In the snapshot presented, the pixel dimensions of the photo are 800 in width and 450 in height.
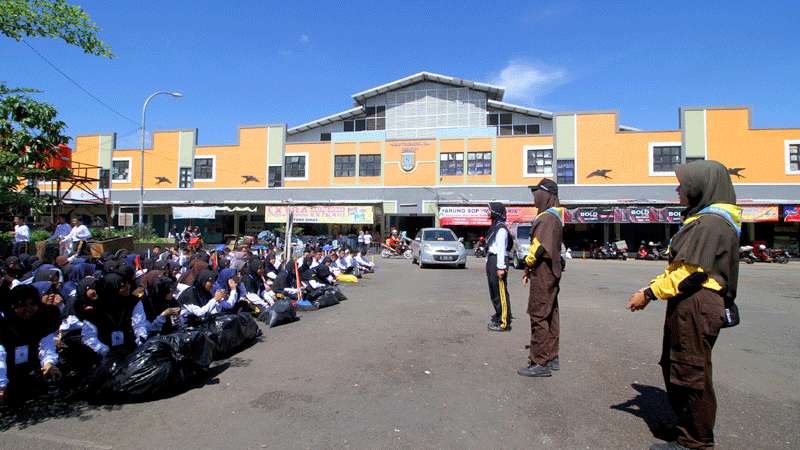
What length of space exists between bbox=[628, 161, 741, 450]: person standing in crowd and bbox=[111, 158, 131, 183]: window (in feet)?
131

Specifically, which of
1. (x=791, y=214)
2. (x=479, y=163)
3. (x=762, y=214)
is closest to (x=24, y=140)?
(x=479, y=163)

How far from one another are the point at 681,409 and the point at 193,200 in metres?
35.7

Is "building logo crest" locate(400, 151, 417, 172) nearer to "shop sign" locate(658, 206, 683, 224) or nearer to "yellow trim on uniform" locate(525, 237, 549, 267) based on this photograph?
"shop sign" locate(658, 206, 683, 224)

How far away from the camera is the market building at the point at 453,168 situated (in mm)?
27922

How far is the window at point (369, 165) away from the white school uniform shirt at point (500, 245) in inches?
1029

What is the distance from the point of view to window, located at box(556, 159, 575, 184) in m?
29.9

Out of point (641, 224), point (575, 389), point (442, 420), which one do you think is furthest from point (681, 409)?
point (641, 224)

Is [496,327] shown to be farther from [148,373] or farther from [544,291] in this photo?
[148,373]

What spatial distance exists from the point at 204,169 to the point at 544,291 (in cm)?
3477

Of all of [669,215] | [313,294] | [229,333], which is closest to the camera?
[229,333]

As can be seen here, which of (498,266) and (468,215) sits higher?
(468,215)

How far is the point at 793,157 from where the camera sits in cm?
2775

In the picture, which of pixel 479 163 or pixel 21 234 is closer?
pixel 21 234

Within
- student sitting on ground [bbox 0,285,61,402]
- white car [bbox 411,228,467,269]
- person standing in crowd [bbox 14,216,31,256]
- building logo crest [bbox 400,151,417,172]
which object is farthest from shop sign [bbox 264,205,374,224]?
student sitting on ground [bbox 0,285,61,402]
